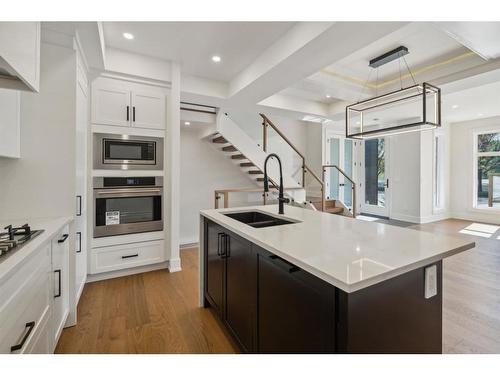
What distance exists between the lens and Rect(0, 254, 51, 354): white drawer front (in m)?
0.99

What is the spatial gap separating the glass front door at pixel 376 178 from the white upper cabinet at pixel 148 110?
6.39m

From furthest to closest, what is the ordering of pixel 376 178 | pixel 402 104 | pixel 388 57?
pixel 376 178 < pixel 388 57 < pixel 402 104

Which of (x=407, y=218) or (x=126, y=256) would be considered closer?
(x=126, y=256)

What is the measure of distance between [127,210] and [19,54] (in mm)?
2144

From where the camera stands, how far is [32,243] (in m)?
1.32

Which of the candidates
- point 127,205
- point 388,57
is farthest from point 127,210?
point 388,57

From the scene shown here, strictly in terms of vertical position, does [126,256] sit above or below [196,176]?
below

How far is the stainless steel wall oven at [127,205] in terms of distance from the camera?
2887 millimetres

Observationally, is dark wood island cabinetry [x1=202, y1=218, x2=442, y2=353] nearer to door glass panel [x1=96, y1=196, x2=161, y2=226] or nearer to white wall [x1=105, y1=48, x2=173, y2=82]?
door glass panel [x1=96, y1=196, x2=161, y2=226]

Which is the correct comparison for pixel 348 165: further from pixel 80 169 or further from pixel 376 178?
pixel 80 169

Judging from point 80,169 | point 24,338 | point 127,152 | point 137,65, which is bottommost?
point 24,338
